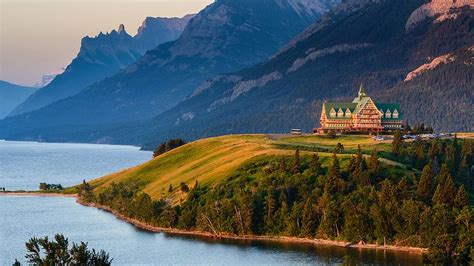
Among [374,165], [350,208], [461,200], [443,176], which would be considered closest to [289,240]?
[350,208]

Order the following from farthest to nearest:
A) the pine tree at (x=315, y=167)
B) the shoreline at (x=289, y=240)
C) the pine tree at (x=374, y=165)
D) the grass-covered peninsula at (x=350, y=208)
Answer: the pine tree at (x=315, y=167)
the pine tree at (x=374, y=165)
the shoreline at (x=289, y=240)
the grass-covered peninsula at (x=350, y=208)

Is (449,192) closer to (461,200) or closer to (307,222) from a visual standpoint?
(461,200)

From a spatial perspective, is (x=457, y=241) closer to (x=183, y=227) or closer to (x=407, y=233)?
(x=407, y=233)

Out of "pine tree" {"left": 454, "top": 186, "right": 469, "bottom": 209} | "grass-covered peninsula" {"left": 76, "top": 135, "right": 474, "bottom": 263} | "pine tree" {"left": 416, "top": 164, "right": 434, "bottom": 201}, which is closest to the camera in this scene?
"grass-covered peninsula" {"left": 76, "top": 135, "right": 474, "bottom": 263}

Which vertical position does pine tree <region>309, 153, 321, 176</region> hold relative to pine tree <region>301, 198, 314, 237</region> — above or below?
above

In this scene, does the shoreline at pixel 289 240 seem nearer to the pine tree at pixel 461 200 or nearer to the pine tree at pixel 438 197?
the pine tree at pixel 461 200

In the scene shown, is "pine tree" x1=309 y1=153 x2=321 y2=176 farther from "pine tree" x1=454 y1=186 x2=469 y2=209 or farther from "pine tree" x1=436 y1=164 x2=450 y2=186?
"pine tree" x1=454 y1=186 x2=469 y2=209

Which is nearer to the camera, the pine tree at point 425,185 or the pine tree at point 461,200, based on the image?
the pine tree at point 461,200

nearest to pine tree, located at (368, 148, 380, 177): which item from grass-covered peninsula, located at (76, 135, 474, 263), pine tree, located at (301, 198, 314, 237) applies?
grass-covered peninsula, located at (76, 135, 474, 263)

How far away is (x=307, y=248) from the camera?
168625 millimetres

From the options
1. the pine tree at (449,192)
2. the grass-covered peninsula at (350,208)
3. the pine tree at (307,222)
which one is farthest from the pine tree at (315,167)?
the pine tree at (449,192)

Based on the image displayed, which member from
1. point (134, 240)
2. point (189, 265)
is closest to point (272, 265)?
point (189, 265)

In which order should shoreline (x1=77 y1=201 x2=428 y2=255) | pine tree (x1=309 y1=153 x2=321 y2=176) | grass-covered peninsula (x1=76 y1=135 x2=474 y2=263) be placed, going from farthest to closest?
pine tree (x1=309 y1=153 x2=321 y2=176) < shoreline (x1=77 y1=201 x2=428 y2=255) < grass-covered peninsula (x1=76 y1=135 x2=474 y2=263)

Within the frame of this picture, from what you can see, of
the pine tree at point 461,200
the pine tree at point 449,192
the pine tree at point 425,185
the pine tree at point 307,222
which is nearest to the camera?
the pine tree at point 461,200
